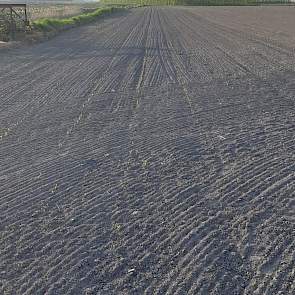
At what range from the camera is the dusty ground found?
4426 millimetres

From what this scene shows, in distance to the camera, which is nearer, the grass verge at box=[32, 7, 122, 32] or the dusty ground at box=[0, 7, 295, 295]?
the dusty ground at box=[0, 7, 295, 295]

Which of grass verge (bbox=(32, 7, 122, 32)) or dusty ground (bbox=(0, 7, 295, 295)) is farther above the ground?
grass verge (bbox=(32, 7, 122, 32))

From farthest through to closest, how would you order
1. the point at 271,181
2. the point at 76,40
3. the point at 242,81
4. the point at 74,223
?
the point at 76,40 < the point at 242,81 < the point at 271,181 < the point at 74,223

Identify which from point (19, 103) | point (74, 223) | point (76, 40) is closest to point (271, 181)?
point (74, 223)

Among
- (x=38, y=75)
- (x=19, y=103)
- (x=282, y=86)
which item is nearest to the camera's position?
(x=19, y=103)

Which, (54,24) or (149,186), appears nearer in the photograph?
(149,186)

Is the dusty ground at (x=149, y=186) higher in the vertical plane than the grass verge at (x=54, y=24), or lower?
lower

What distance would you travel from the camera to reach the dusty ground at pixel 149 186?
4.43 m

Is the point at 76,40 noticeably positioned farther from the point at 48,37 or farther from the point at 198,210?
the point at 198,210

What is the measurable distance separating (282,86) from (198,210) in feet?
25.0

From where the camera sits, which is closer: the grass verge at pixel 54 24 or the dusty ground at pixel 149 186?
the dusty ground at pixel 149 186

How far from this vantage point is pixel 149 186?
6.27m

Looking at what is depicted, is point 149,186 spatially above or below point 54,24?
below

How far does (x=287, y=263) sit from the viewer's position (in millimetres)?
4453
